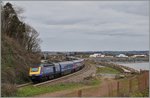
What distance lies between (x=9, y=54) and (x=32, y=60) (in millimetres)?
6803

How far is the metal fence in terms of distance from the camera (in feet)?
51.1

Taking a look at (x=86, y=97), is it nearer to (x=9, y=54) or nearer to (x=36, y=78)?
(x=36, y=78)

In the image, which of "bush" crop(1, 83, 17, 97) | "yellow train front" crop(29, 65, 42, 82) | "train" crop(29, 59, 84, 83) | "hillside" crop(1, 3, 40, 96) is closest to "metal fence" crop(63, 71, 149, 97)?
"bush" crop(1, 83, 17, 97)

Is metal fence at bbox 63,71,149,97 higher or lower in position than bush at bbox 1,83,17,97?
higher

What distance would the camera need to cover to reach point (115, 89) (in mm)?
19531

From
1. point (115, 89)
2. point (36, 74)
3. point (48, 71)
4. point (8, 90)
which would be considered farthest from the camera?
point (48, 71)

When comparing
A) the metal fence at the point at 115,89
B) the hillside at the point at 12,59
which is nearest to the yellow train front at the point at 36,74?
the hillside at the point at 12,59

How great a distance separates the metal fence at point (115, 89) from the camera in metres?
15.6

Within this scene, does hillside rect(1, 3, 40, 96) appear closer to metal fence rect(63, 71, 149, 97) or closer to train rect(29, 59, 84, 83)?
train rect(29, 59, 84, 83)

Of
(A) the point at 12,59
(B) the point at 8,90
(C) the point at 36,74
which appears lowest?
(B) the point at 8,90

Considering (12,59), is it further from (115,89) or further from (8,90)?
(115,89)

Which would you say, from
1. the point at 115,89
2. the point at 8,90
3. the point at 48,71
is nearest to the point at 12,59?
the point at 48,71

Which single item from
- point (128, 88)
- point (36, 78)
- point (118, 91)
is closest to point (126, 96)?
point (118, 91)

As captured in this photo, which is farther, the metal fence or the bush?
the bush
